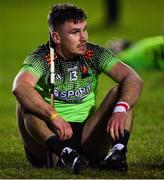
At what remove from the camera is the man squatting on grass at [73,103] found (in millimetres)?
7625

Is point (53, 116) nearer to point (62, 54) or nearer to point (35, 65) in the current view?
point (35, 65)

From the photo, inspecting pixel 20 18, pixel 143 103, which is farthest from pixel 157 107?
pixel 20 18

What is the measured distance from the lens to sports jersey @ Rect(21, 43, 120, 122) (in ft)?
26.4

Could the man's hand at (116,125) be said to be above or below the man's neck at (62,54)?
below

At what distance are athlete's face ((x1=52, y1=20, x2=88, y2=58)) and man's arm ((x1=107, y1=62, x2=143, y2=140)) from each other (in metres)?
0.38

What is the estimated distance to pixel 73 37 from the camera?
26.1 feet

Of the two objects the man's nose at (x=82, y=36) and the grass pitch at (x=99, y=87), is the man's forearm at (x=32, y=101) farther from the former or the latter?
the man's nose at (x=82, y=36)

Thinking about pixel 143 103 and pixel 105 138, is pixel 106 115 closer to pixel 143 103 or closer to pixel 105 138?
pixel 105 138

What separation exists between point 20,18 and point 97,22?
425 cm

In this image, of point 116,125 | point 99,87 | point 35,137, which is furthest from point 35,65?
point 99,87

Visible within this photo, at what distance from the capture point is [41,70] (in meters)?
7.92

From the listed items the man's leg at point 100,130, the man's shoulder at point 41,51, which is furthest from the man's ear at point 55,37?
the man's leg at point 100,130

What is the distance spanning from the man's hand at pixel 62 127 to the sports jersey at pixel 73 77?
58 cm

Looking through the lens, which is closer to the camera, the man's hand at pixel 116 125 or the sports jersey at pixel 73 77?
the man's hand at pixel 116 125
